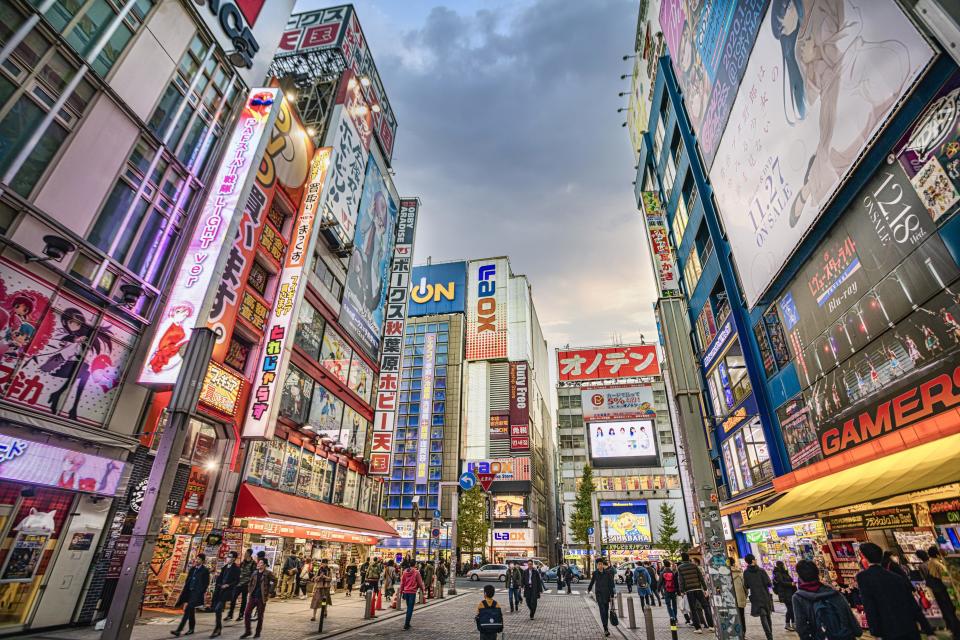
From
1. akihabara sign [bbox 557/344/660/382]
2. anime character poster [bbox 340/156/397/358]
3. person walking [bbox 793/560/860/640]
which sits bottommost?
person walking [bbox 793/560/860/640]

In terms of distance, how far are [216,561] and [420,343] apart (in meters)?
68.5

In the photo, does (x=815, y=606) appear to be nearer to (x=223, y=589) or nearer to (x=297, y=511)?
(x=223, y=589)

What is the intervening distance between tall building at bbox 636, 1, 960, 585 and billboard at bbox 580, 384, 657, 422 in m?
39.1

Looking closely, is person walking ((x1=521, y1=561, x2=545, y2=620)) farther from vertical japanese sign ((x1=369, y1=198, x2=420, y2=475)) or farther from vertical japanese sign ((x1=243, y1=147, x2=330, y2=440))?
vertical japanese sign ((x1=369, y1=198, x2=420, y2=475))

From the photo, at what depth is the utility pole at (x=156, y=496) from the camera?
6.55 m

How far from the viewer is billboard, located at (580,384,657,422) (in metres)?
64.2

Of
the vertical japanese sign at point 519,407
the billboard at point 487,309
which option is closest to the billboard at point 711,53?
the vertical japanese sign at point 519,407

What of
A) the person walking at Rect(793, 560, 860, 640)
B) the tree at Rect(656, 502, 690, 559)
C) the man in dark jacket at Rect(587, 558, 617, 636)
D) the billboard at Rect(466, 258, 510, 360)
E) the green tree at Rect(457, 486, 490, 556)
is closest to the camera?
the person walking at Rect(793, 560, 860, 640)

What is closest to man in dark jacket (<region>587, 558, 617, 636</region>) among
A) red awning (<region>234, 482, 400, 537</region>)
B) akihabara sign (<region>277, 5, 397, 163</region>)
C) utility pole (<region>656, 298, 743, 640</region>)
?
utility pole (<region>656, 298, 743, 640</region>)

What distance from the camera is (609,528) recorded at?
59656mm

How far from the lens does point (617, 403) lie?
6506 centimetres

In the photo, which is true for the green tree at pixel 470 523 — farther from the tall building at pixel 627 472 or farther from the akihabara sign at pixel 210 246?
the akihabara sign at pixel 210 246

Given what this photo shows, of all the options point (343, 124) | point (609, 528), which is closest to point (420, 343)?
point (609, 528)

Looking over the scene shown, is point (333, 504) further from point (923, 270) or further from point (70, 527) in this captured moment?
point (923, 270)
